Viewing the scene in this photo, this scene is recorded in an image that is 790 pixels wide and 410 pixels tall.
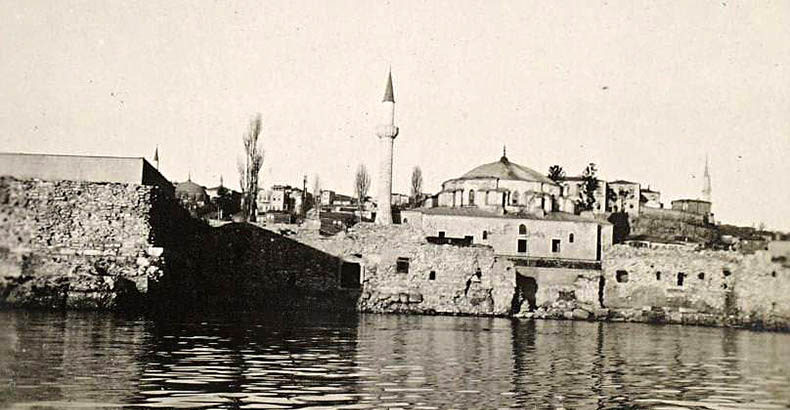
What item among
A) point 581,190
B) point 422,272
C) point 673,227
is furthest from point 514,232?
point 581,190

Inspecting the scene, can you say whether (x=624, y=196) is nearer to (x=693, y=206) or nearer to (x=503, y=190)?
(x=693, y=206)

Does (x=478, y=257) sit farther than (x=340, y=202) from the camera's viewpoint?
No

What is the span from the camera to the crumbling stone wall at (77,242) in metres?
20.9

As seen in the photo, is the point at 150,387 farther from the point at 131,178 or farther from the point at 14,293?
the point at 131,178

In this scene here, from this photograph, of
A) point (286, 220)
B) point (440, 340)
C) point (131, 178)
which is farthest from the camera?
point (286, 220)

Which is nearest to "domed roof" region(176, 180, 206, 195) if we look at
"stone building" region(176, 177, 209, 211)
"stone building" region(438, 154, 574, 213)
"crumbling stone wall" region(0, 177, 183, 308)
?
"stone building" region(176, 177, 209, 211)

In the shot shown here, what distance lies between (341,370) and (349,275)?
81.2ft

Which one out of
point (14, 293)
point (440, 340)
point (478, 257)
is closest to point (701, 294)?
point (478, 257)

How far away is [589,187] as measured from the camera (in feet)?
224

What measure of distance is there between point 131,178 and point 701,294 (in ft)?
82.9

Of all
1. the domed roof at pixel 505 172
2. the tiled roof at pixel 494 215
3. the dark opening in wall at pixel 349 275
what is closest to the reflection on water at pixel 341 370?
the dark opening in wall at pixel 349 275

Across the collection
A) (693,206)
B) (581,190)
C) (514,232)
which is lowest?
(514,232)

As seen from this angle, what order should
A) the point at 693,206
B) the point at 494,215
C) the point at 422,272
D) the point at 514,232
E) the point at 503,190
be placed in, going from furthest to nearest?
the point at 693,206
the point at 503,190
the point at 494,215
the point at 514,232
the point at 422,272

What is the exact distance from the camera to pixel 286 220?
196ft
